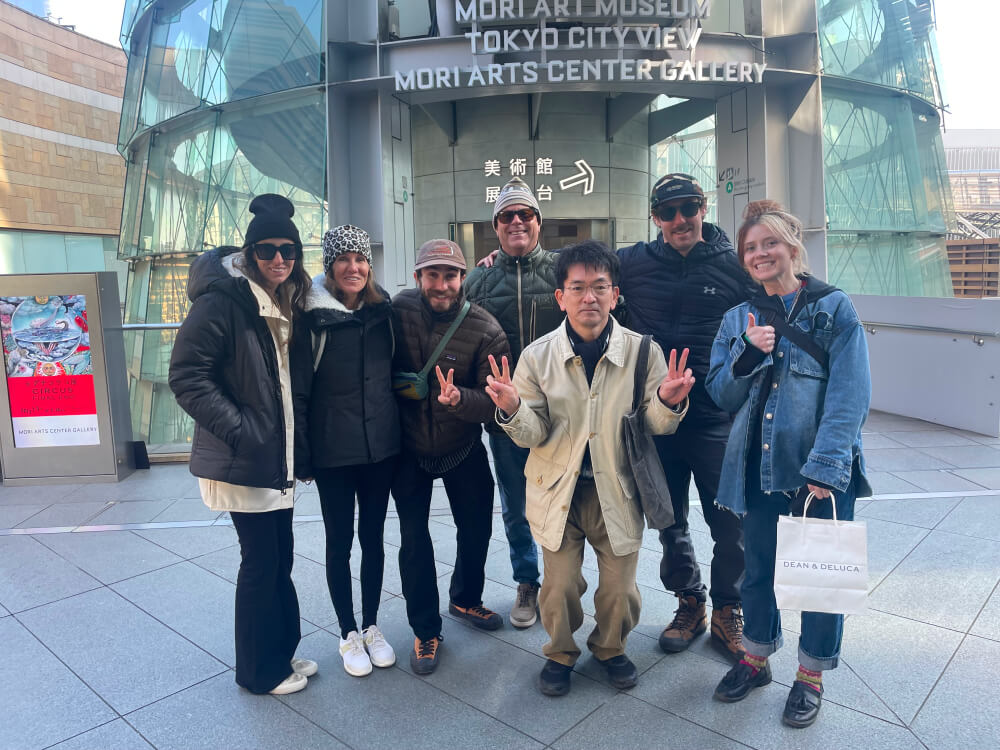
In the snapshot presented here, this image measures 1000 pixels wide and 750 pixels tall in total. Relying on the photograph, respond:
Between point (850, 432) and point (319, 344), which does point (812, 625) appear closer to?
point (850, 432)

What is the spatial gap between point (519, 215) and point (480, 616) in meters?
2.07

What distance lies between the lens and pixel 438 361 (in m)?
3.11

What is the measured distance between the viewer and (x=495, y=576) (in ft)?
13.5

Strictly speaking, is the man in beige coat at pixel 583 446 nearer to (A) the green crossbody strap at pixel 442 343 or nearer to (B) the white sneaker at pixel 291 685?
(A) the green crossbody strap at pixel 442 343

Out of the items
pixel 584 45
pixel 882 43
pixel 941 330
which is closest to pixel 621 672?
pixel 941 330

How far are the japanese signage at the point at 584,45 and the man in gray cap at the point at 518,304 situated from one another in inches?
293

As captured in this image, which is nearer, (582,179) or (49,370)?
(49,370)

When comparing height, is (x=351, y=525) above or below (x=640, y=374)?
below

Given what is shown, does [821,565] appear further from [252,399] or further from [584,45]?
[584,45]

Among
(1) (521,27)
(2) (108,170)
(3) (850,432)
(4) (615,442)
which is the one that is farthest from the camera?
(2) (108,170)

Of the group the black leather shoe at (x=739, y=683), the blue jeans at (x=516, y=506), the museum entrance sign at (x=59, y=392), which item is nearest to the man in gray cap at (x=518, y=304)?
the blue jeans at (x=516, y=506)

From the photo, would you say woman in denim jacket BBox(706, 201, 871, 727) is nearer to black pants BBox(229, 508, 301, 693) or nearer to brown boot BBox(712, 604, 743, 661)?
brown boot BBox(712, 604, 743, 661)

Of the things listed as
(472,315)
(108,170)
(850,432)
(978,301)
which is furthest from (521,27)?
(108,170)

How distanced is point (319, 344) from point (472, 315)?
0.71 metres
